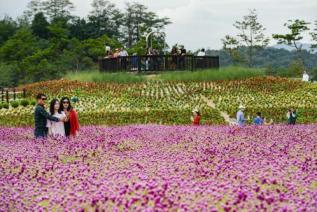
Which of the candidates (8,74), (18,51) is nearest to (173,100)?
(8,74)

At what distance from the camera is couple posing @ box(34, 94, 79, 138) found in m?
12.5

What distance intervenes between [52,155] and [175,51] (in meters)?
28.7

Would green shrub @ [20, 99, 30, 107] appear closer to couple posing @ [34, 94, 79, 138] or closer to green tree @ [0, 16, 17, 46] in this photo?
couple posing @ [34, 94, 79, 138]

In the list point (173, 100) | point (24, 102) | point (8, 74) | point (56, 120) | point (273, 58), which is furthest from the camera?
point (273, 58)

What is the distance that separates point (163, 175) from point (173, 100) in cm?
2346

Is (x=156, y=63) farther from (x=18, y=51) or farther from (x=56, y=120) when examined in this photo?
(x=18, y=51)

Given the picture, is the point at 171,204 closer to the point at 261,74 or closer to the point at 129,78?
the point at 129,78

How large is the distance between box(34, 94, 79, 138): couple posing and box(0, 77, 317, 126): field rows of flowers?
37.8 ft

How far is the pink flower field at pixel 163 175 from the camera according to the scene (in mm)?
5387

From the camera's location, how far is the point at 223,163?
780 centimetres

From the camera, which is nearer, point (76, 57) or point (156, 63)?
point (156, 63)

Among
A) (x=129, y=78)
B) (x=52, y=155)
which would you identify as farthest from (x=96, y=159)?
(x=129, y=78)

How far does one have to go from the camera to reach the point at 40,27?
236 ft

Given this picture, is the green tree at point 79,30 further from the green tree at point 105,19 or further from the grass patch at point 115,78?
the grass patch at point 115,78
